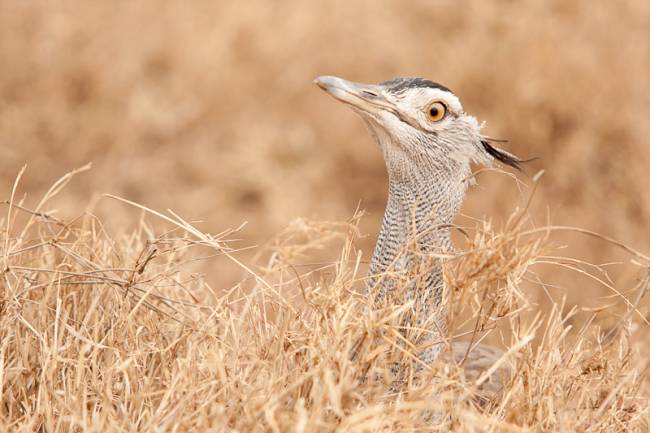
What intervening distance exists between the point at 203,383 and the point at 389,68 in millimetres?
4061

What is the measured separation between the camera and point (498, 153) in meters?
2.77

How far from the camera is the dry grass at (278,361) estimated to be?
6.30 feet

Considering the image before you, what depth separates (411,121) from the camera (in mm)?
2580

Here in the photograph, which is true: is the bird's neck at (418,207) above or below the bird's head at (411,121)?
below

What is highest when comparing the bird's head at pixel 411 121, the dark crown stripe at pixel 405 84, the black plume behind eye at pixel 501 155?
the dark crown stripe at pixel 405 84

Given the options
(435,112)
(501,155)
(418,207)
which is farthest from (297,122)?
(418,207)

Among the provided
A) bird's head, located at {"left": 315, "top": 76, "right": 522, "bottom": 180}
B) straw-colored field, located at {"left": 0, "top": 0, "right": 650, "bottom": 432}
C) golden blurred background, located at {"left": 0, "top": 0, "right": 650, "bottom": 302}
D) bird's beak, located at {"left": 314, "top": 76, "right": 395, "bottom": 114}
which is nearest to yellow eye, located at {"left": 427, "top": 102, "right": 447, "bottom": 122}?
bird's head, located at {"left": 315, "top": 76, "right": 522, "bottom": 180}

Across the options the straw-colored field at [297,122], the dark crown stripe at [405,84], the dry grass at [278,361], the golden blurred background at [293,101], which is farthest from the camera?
the golden blurred background at [293,101]

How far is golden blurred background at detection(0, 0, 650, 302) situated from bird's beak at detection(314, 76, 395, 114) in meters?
2.22

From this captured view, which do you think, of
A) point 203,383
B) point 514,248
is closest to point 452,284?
point 514,248

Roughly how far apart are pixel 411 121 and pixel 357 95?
16 centimetres

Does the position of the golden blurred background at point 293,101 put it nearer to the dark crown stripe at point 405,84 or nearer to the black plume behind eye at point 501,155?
the black plume behind eye at point 501,155

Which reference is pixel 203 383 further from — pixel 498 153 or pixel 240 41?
pixel 240 41

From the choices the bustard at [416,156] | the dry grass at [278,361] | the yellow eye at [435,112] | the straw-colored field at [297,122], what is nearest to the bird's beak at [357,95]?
the bustard at [416,156]
